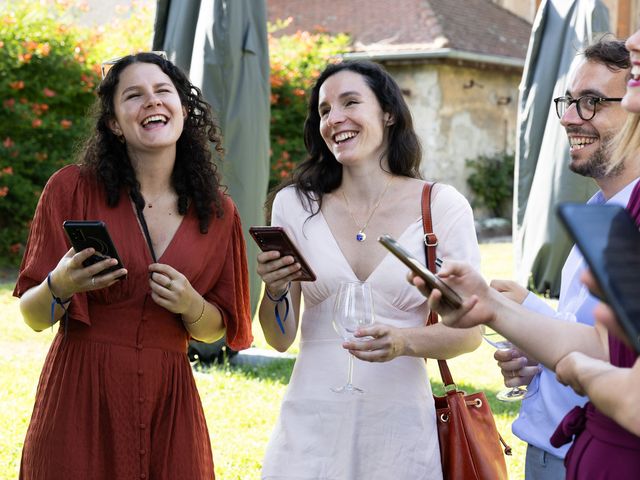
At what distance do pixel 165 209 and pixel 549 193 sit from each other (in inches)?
255

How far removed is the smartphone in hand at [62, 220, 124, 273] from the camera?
9.73 feet

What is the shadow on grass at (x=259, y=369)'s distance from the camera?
6975 mm

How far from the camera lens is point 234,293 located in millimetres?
3551

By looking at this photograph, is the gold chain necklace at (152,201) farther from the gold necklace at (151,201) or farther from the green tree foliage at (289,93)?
the green tree foliage at (289,93)

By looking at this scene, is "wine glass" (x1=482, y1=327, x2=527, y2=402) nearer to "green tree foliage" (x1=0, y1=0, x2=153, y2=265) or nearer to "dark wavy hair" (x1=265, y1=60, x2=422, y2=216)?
"dark wavy hair" (x1=265, y1=60, x2=422, y2=216)

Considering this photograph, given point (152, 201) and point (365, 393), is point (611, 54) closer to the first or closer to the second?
point (365, 393)

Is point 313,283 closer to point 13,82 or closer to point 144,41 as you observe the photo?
point 13,82

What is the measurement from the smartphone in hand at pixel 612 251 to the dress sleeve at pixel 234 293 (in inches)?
76.7

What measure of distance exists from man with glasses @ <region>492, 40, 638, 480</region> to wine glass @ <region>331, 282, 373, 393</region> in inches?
16.7

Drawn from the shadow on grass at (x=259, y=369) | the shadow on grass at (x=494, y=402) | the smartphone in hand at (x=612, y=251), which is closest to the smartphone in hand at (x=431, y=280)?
the smartphone in hand at (x=612, y=251)

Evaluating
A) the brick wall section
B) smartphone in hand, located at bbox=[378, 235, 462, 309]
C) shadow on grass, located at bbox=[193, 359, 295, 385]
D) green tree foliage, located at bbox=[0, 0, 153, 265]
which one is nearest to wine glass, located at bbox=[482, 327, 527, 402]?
smartphone in hand, located at bbox=[378, 235, 462, 309]

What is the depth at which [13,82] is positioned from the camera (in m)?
11.8

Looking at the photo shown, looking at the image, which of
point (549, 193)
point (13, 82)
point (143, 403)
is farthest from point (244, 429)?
point (13, 82)

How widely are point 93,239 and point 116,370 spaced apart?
53 centimetres
